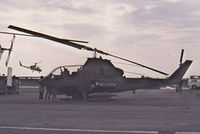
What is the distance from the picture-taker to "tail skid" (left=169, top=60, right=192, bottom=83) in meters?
26.2

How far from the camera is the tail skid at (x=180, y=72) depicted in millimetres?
26156

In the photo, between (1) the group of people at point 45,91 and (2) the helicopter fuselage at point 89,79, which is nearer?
(2) the helicopter fuselage at point 89,79

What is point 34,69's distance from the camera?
282 feet

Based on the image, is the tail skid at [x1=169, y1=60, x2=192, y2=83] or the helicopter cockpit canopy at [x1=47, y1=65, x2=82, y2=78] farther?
the tail skid at [x1=169, y1=60, x2=192, y2=83]

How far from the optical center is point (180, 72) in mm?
26250

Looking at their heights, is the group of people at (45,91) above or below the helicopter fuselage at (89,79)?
below

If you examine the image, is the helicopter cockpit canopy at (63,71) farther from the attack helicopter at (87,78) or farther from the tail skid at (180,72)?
the tail skid at (180,72)

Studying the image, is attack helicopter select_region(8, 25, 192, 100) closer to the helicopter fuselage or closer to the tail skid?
the helicopter fuselage

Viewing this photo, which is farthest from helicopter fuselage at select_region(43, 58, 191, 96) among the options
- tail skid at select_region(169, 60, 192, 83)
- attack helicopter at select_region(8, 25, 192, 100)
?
→ tail skid at select_region(169, 60, 192, 83)

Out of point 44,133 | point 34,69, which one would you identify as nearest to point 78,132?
point 44,133

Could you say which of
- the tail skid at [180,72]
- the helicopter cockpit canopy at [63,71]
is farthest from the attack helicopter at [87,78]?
the tail skid at [180,72]

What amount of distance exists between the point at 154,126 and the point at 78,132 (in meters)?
2.58

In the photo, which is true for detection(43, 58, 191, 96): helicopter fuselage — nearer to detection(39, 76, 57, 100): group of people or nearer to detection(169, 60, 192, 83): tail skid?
detection(39, 76, 57, 100): group of people

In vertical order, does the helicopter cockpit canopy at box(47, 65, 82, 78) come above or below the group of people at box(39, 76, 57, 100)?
above
